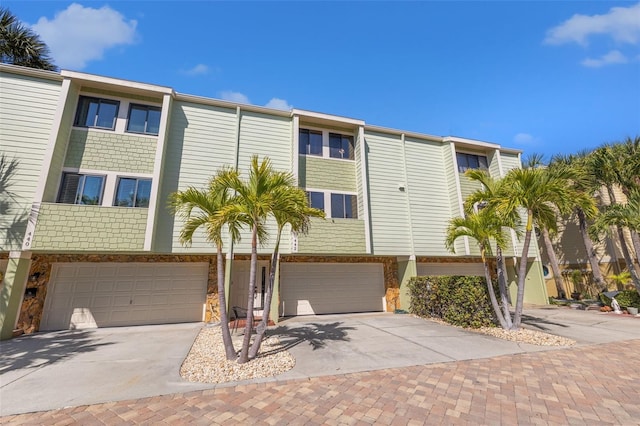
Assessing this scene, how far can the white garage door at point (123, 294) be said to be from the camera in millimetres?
10320

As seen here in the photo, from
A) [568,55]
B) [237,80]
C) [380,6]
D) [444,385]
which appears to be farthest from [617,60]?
[237,80]

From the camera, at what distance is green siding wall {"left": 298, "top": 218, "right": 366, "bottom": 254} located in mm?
11484

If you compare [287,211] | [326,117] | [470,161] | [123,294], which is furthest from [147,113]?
[470,161]

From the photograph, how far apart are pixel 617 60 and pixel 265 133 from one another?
15.1 metres

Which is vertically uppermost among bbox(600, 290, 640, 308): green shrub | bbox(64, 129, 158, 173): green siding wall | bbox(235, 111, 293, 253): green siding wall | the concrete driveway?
bbox(235, 111, 293, 253): green siding wall

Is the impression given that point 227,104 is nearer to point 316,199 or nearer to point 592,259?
point 316,199

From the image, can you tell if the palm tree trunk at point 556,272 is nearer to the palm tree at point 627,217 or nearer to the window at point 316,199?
the palm tree at point 627,217

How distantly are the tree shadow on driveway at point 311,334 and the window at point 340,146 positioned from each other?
827cm

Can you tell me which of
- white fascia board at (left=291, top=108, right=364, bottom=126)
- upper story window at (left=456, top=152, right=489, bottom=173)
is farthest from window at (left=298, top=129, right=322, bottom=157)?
upper story window at (left=456, top=152, right=489, bottom=173)

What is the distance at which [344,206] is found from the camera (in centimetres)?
1298

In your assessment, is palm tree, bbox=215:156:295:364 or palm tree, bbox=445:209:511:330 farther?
palm tree, bbox=445:209:511:330

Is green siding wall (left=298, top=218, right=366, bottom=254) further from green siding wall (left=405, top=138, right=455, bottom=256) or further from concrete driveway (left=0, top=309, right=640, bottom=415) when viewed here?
green siding wall (left=405, top=138, right=455, bottom=256)

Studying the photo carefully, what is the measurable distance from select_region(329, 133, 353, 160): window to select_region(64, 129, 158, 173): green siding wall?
26.6 feet

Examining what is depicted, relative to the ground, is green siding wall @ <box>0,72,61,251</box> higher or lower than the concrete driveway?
higher
